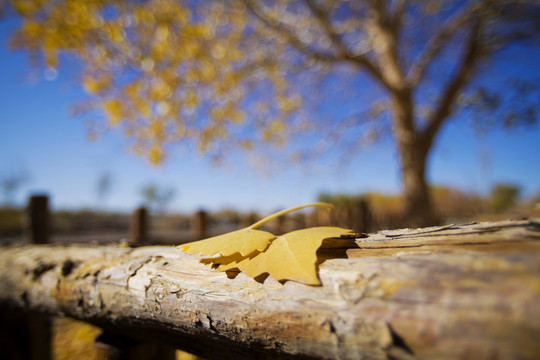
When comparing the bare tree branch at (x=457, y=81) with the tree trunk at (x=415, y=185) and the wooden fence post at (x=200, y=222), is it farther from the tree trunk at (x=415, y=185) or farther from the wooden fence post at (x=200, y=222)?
the wooden fence post at (x=200, y=222)

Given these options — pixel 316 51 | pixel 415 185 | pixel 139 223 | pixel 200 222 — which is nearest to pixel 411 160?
pixel 415 185

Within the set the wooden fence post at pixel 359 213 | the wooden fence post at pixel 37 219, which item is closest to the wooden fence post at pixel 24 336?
the wooden fence post at pixel 37 219

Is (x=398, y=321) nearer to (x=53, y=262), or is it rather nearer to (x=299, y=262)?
(x=299, y=262)

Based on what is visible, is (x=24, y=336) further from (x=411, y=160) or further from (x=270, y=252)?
(x=411, y=160)

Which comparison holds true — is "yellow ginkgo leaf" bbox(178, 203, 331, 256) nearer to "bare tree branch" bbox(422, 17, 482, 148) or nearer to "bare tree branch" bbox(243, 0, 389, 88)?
"bare tree branch" bbox(243, 0, 389, 88)

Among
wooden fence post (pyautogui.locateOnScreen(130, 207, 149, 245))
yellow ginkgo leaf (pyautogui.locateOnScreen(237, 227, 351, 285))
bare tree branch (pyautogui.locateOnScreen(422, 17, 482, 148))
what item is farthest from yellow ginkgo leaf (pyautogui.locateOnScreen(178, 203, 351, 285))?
bare tree branch (pyautogui.locateOnScreen(422, 17, 482, 148))

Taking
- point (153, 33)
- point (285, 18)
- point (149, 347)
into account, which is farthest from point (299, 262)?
point (285, 18)
